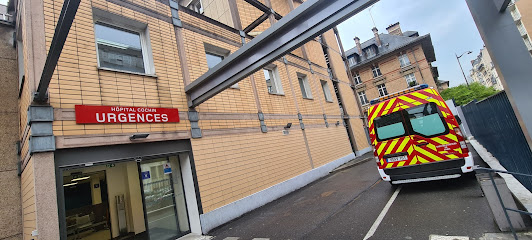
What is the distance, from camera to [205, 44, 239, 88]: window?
9.15m

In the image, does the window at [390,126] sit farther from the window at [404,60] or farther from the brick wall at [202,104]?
the window at [404,60]

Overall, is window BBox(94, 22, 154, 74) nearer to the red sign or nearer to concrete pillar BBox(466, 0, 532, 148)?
the red sign

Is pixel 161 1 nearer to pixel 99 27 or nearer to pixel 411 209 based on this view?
pixel 99 27

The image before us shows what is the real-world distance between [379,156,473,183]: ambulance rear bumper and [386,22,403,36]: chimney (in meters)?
36.0

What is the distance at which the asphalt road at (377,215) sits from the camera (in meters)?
3.99

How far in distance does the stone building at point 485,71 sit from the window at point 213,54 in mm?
79167

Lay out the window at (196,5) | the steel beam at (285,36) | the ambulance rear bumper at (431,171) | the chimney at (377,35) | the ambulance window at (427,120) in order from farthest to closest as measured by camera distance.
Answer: the chimney at (377,35), the window at (196,5), the ambulance window at (427,120), the ambulance rear bumper at (431,171), the steel beam at (285,36)

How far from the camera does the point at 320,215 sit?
230 inches

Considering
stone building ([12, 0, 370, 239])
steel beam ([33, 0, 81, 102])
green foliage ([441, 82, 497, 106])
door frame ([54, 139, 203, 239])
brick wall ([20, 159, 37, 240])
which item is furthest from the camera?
green foliage ([441, 82, 497, 106])

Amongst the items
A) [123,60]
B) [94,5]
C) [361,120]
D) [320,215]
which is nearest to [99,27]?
[94,5]

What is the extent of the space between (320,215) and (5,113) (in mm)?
9210

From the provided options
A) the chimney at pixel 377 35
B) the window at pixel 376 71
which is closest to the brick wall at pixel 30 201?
the window at pixel 376 71

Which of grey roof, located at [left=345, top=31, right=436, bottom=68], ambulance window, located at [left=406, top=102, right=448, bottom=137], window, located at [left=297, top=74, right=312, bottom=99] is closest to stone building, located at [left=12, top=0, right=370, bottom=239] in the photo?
window, located at [left=297, top=74, right=312, bottom=99]

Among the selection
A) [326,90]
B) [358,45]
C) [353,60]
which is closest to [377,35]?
[358,45]
